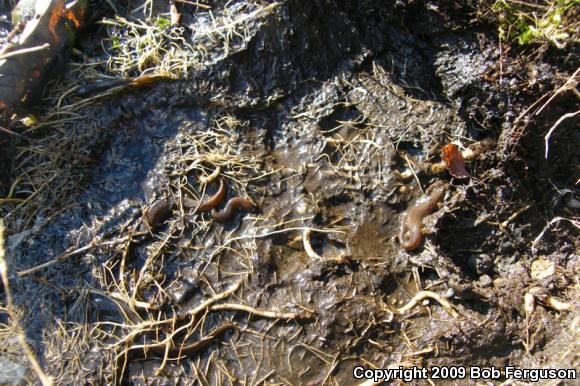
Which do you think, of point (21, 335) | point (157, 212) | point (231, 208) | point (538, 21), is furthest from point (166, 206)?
point (538, 21)

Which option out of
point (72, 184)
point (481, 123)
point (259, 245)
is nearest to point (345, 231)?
point (259, 245)

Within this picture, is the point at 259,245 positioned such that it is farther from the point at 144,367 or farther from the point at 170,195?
the point at 144,367

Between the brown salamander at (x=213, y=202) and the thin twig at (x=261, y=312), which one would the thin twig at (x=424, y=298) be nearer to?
the thin twig at (x=261, y=312)

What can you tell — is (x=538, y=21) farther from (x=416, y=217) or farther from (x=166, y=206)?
(x=166, y=206)

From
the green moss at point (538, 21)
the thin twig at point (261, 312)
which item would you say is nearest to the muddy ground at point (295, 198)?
the thin twig at point (261, 312)

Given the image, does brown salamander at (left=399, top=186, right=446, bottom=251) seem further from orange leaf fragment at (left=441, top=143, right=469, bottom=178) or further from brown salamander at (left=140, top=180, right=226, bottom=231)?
brown salamander at (left=140, top=180, right=226, bottom=231)

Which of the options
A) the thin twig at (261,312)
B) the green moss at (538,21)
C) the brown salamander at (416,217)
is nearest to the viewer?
the green moss at (538,21)
